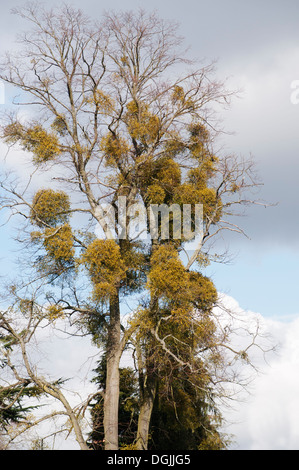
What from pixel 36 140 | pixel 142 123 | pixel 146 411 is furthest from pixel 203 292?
pixel 36 140

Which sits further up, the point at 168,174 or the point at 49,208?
the point at 168,174

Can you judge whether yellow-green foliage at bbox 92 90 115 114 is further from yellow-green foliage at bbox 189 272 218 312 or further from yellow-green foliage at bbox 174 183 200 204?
yellow-green foliage at bbox 189 272 218 312

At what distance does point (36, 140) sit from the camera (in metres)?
15.0

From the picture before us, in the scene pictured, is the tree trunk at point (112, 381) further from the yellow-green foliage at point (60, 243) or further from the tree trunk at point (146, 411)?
the yellow-green foliage at point (60, 243)

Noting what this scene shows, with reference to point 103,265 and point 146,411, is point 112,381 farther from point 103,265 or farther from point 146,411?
point 103,265

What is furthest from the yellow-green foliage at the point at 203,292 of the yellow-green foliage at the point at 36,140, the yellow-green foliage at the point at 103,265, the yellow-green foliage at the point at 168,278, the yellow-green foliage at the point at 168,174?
the yellow-green foliage at the point at 36,140

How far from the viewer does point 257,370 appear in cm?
1302

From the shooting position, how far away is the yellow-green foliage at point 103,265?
13.5m

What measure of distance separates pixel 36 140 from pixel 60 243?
2838mm

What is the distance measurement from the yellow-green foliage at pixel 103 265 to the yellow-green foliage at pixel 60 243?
592 mm

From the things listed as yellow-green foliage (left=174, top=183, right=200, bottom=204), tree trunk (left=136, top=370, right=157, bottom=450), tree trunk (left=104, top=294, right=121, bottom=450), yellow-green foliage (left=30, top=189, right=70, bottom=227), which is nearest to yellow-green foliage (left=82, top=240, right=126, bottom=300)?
tree trunk (left=104, top=294, right=121, bottom=450)

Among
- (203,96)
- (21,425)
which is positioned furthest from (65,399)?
(203,96)
